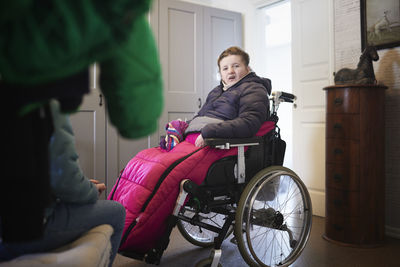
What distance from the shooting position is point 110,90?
0.56m

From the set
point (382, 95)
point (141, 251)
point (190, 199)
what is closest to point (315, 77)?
point (382, 95)

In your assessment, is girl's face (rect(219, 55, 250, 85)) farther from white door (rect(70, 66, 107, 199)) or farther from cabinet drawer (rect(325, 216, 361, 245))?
white door (rect(70, 66, 107, 199))

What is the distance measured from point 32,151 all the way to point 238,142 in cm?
119

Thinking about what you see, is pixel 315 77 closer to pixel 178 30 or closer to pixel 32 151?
pixel 178 30

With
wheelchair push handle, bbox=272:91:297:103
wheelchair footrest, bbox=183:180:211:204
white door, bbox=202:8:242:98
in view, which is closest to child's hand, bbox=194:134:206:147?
wheelchair footrest, bbox=183:180:211:204

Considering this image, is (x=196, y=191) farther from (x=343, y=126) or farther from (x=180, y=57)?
(x=180, y=57)

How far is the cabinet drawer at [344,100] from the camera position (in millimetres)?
2270

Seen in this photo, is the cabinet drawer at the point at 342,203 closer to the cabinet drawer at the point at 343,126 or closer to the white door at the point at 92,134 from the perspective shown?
the cabinet drawer at the point at 343,126

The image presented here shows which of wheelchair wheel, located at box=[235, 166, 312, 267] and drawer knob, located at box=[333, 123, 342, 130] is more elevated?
drawer knob, located at box=[333, 123, 342, 130]

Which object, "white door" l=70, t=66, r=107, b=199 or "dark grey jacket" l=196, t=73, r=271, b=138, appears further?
"white door" l=70, t=66, r=107, b=199

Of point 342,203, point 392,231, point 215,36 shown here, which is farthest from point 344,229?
point 215,36

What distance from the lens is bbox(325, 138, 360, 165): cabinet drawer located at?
89.2 inches

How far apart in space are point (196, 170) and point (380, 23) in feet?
6.39

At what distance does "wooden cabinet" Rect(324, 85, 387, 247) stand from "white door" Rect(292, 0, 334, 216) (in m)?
0.67
